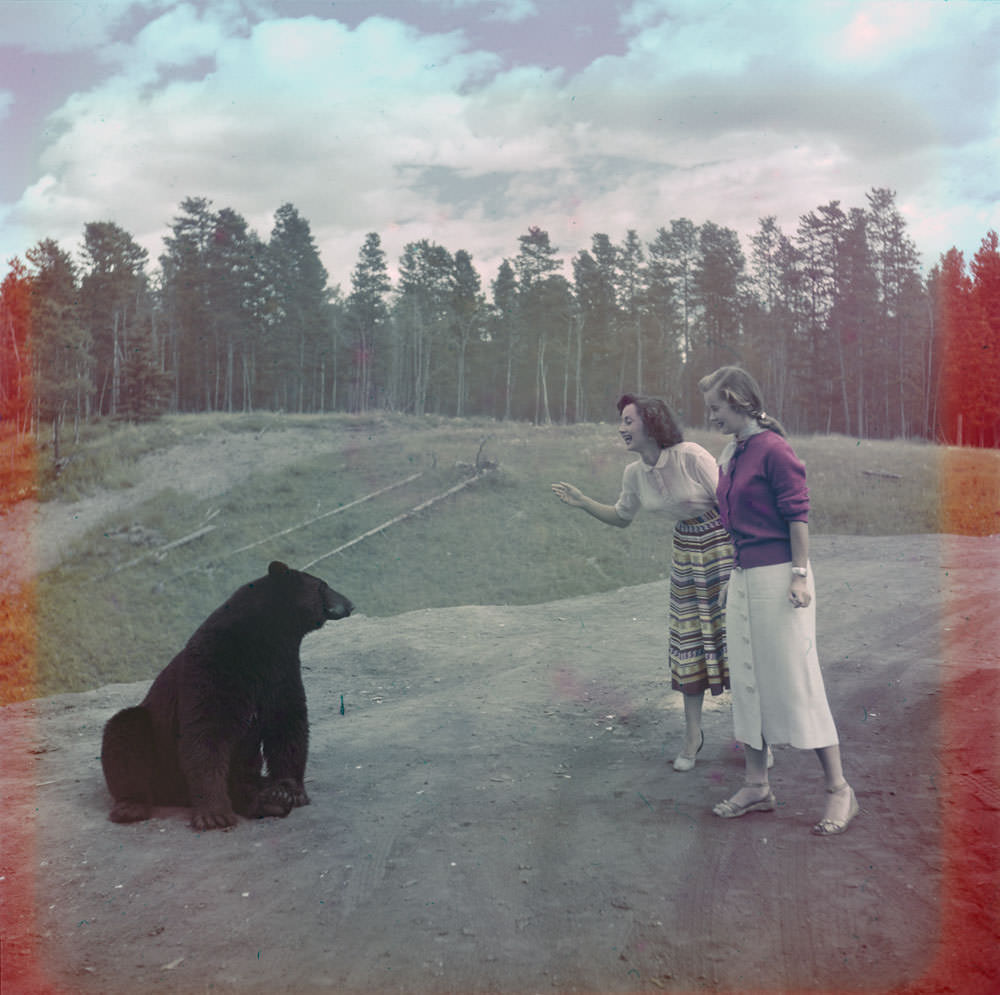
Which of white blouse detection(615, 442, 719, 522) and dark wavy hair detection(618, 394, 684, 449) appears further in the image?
dark wavy hair detection(618, 394, 684, 449)

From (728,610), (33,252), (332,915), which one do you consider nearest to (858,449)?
(728,610)

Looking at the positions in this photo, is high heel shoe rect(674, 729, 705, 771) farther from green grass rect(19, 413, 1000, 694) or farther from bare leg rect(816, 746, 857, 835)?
green grass rect(19, 413, 1000, 694)

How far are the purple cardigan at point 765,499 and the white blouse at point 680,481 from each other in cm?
70

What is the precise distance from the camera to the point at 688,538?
5137mm

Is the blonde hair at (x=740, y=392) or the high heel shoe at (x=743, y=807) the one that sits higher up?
the blonde hair at (x=740, y=392)

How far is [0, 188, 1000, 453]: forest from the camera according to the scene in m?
39.1

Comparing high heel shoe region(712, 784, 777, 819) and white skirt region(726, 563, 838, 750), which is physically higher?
white skirt region(726, 563, 838, 750)

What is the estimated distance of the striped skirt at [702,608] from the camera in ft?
16.6

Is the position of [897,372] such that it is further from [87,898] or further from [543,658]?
[87,898]

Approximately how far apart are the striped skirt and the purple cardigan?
750 millimetres

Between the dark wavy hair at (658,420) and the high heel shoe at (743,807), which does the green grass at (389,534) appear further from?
the high heel shoe at (743,807)

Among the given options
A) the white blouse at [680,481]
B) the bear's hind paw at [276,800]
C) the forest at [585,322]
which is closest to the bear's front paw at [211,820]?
the bear's hind paw at [276,800]

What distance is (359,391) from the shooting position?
49812 mm

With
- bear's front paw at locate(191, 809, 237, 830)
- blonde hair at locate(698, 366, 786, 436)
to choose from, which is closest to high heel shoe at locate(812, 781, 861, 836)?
blonde hair at locate(698, 366, 786, 436)
